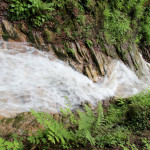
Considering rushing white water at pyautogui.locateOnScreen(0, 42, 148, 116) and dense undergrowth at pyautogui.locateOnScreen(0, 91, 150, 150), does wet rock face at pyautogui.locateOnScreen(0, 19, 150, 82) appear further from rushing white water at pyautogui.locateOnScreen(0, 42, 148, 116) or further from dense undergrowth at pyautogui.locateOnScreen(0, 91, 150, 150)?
Answer: dense undergrowth at pyautogui.locateOnScreen(0, 91, 150, 150)

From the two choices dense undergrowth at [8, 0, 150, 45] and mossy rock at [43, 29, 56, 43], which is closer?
dense undergrowth at [8, 0, 150, 45]

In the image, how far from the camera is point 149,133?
136 inches

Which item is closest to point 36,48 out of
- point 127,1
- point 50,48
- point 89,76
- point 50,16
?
point 50,48

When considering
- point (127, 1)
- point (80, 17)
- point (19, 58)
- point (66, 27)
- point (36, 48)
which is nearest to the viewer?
point (19, 58)

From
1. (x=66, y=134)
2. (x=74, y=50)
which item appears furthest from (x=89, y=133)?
(x=74, y=50)

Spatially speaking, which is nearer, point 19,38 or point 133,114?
point 133,114

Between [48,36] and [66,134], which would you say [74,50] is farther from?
[66,134]

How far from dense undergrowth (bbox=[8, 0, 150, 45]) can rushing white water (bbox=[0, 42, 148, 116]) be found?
3.87ft

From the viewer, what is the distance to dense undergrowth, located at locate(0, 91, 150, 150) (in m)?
2.09

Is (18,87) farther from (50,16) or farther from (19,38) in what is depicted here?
(50,16)

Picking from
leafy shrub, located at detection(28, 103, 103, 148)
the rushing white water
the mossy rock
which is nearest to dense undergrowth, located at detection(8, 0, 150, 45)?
the mossy rock

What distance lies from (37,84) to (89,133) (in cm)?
246

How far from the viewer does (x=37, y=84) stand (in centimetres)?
408

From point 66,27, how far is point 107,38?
2805 mm
